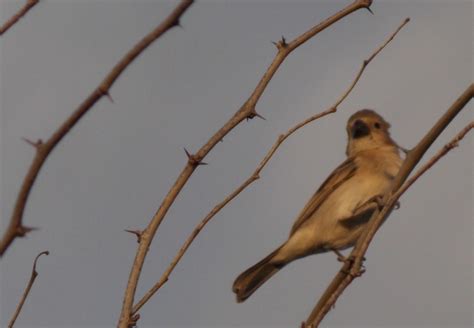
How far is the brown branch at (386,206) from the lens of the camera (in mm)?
3189

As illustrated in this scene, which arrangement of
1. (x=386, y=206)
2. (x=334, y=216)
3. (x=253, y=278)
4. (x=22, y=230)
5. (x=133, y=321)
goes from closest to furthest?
(x=22, y=230) → (x=133, y=321) → (x=386, y=206) → (x=253, y=278) → (x=334, y=216)

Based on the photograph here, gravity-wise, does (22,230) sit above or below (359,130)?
below

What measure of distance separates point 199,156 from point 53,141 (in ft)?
2.91

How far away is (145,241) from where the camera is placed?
2.85m

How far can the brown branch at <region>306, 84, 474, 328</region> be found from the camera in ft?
10.5

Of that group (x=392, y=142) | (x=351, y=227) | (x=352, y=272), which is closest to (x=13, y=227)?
(x=352, y=272)

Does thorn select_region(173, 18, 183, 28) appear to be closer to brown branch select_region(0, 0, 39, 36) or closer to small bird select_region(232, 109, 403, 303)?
brown branch select_region(0, 0, 39, 36)

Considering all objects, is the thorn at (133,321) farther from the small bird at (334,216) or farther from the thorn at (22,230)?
the small bird at (334,216)

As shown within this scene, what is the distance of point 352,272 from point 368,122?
5960 mm

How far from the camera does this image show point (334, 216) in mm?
7617

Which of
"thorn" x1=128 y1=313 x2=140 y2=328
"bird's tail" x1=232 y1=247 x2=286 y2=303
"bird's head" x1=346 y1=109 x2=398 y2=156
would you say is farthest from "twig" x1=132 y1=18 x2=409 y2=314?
"bird's head" x1=346 y1=109 x2=398 y2=156

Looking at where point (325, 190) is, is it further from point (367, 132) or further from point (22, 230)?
point (22, 230)

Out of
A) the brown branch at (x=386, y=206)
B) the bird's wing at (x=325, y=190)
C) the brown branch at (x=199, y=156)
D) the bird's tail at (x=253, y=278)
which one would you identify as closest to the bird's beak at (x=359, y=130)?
the bird's wing at (x=325, y=190)

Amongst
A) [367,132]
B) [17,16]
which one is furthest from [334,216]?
[17,16]
